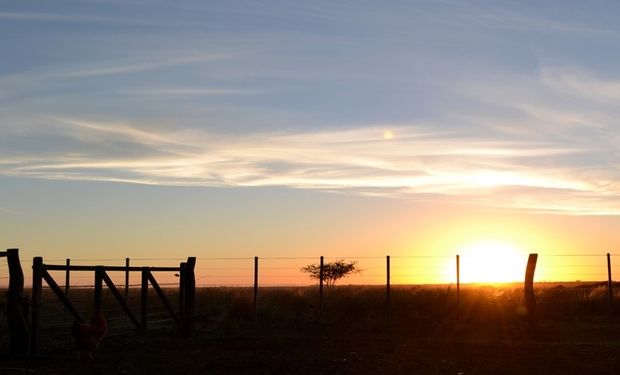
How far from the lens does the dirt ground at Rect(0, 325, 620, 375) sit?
582 inches

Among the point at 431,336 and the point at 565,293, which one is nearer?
the point at 431,336

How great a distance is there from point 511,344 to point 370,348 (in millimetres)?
3519

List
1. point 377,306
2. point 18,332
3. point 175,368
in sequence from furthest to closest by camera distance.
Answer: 1. point 377,306
2. point 18,332
3. point 175,368

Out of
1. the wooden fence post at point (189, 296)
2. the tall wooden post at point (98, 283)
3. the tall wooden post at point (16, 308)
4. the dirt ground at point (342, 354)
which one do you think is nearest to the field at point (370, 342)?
the dirt ground at point (342, 354)

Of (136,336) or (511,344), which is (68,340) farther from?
(511,344)

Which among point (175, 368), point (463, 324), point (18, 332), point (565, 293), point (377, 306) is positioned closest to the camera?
point (175, 368)

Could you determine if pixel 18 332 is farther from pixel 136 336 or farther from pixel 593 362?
pixel 593 362

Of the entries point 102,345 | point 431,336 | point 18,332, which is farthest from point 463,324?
point 18,332

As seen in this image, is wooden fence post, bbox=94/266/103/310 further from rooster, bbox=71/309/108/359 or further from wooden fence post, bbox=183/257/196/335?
wooden fence post, bbox=183/257/196/335

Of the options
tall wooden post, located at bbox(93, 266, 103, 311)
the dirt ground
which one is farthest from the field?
tall wooden post, located at bbox(93, 266, 103, 311)

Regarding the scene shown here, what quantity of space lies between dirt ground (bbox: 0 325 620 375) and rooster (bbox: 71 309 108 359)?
0.26 m

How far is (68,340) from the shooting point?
64.0 ft

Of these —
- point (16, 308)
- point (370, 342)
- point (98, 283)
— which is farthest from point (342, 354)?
point (16, 308)

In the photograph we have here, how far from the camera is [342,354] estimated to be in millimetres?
16781
